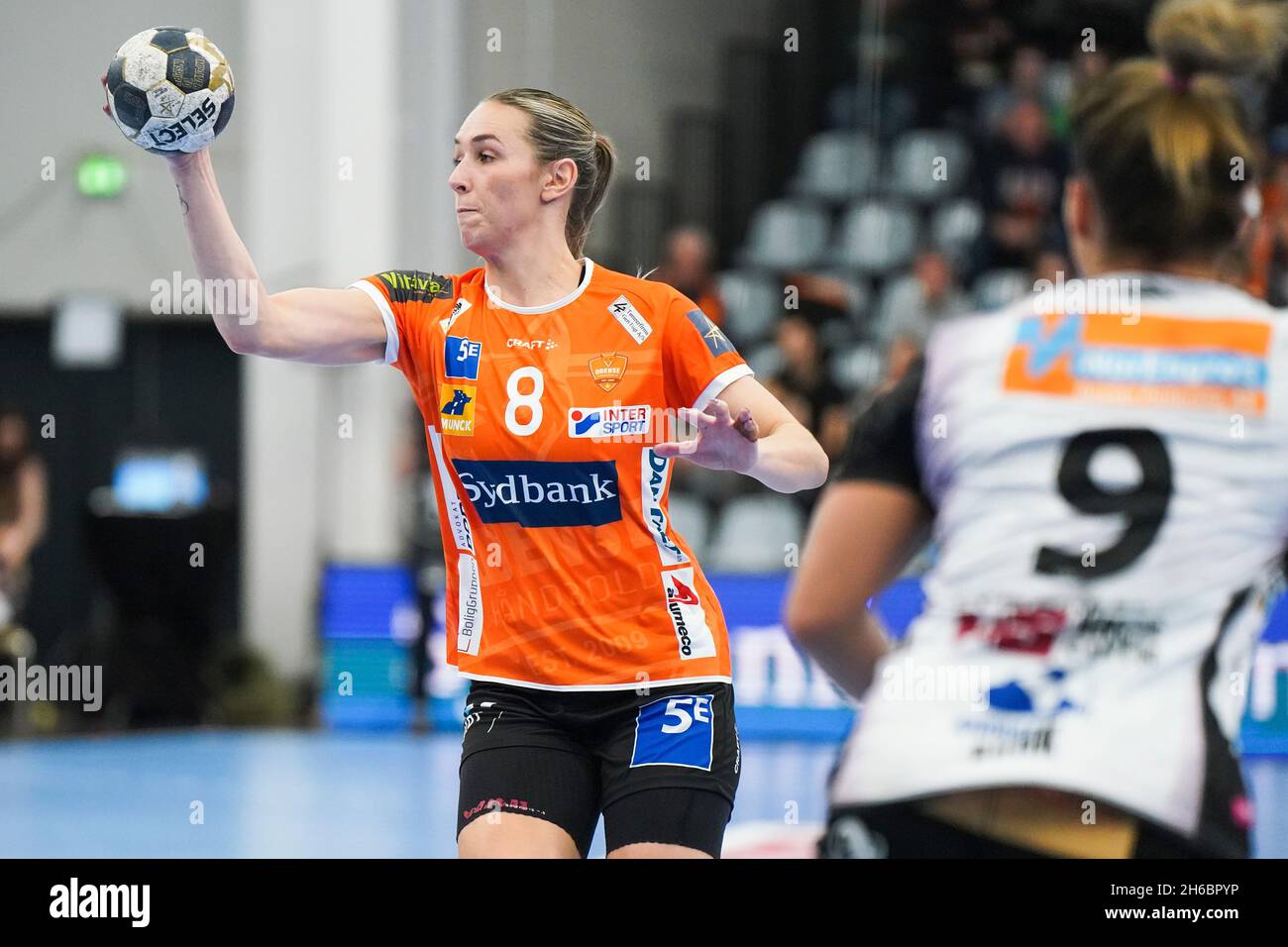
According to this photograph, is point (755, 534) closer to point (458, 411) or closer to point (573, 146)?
point (573, 146)

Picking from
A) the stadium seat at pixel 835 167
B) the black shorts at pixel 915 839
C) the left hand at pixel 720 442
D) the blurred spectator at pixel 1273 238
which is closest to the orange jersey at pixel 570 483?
the left hand at pixel 720 442

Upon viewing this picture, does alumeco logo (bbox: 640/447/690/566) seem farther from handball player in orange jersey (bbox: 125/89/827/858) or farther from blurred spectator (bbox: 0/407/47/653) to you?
blurred spectator (bbox: 0/407/47/653)

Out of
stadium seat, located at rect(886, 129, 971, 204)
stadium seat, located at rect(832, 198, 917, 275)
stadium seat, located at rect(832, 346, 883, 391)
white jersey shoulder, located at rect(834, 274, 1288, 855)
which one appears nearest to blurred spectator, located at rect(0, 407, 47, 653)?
stadium seat, located at rect(832, 346, 883, 391)

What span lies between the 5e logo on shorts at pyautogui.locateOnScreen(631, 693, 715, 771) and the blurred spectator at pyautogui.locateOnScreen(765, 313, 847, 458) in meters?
5.56

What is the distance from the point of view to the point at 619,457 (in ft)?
9.63

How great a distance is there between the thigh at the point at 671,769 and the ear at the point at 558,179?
95 cm

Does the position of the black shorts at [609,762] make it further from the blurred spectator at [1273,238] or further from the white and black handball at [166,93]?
the blurred spectator at [1273,238]

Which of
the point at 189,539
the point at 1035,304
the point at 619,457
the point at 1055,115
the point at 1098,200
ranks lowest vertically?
the point at 189,539

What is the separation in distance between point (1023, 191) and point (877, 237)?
934 millimetres

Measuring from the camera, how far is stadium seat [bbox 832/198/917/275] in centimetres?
974

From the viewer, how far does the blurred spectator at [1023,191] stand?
9500 millimetres
